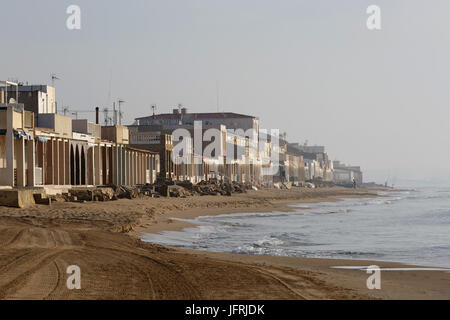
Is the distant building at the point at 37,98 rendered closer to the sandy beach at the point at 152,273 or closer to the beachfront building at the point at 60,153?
the beachfront building at the point at 60,153

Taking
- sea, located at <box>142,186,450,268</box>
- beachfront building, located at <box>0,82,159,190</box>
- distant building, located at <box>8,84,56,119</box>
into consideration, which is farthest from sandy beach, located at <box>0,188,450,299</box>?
distant building, located at <box>8,84,56,119</box>

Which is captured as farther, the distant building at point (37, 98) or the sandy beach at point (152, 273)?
the distant building at point (37, 98)

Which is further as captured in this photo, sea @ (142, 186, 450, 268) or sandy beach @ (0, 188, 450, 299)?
sea @ (142, 186, 450, 268)

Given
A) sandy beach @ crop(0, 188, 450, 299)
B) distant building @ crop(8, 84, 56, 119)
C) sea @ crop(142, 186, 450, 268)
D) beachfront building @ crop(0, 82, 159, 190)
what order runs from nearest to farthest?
sandy beach @ crop(0, 188, 450, 299)
sea @ crop(142, 186, 450, 268)
beachfront building @ crop(0, 82, 159, 190)
distant building @ crop(8, 84, 56, 119)

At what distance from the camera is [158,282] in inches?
527

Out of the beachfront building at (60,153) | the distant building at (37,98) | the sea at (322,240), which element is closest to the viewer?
the sea at (322,240)

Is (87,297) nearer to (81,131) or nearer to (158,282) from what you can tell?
(158,282)

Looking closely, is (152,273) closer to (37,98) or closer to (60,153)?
(60,153)

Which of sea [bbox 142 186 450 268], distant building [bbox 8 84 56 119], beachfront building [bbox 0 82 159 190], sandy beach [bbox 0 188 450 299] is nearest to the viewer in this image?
sandy beach [bbox 0 188 450 299]

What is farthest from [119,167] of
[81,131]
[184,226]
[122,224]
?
[122,224]

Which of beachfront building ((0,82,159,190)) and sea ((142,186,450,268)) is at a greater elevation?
beachfront building ((0,82,159,190))

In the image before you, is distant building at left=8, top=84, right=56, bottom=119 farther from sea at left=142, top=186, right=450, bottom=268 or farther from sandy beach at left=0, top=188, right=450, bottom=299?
sandy beach at left=0, top=188, right=450, bottom=299

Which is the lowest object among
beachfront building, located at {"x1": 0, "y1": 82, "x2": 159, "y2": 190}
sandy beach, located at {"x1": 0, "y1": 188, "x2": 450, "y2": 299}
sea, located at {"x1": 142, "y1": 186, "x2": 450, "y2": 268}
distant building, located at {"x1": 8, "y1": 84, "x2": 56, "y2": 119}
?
sea, located at {"x1": 142, "y1": 186, "x2": 450, "y2": 268}

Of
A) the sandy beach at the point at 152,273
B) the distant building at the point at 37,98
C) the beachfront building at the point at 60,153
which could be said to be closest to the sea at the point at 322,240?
the sandy beach at the point at 152,273
